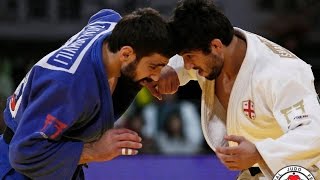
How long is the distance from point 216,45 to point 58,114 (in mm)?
913

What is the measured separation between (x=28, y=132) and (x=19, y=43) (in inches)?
263

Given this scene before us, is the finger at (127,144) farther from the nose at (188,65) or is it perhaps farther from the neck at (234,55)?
the neck at (234,55)

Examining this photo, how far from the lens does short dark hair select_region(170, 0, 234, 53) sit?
141 inches

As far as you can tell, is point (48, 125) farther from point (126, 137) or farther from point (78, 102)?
point (126, 137)

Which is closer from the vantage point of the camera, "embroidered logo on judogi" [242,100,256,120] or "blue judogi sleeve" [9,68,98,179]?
"blue judogi sleeve" [9,68,98,179]

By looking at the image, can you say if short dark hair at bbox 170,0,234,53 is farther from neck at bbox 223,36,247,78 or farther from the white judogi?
the white judogi

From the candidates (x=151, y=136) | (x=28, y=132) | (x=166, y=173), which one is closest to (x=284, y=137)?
(x=28, y=132)

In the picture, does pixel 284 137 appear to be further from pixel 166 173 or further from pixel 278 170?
pixel 166 173

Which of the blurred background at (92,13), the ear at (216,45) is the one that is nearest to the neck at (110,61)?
the ear at (216,45)

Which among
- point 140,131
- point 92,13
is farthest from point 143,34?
point 92,13

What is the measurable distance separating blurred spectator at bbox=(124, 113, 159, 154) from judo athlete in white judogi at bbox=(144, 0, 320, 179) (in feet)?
9.56

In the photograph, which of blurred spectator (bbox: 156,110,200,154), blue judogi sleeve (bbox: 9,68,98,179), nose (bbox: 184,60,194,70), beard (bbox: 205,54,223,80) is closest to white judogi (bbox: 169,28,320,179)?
beard (bbox: 205,54,223,80)

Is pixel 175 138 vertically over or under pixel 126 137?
under

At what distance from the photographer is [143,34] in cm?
335
